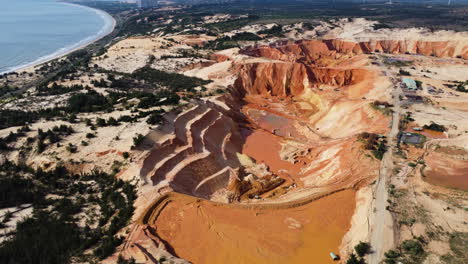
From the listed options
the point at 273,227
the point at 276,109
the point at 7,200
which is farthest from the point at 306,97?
the point at 7,200

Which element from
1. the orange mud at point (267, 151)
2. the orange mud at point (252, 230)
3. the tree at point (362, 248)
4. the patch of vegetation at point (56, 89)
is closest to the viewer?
the tree at point (362, 248)

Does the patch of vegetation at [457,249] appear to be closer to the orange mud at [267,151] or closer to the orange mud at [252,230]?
the orange mud at [252,230]

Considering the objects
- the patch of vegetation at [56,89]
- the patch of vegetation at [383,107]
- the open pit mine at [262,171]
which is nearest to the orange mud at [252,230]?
the open pit mine at [262,171]

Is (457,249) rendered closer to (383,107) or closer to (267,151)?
(267,151)

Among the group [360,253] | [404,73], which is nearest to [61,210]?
[360,253]

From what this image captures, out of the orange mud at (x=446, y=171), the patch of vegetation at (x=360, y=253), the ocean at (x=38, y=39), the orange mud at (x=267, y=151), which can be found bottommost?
the orange mud at (x=267, y=151)

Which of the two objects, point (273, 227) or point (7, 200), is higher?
point (7, 200)

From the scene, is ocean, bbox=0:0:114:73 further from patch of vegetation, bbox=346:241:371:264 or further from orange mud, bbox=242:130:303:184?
patch of vegetation, bbox=346:241:371:264

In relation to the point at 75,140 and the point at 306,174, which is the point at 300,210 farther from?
the point at 75,140
